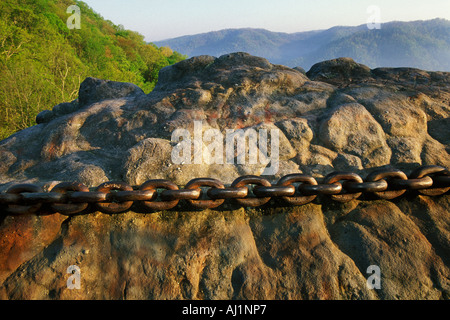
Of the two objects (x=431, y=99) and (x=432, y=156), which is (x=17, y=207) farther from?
(x=431, y=99)

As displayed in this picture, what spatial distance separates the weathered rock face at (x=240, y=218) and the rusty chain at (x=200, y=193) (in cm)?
16

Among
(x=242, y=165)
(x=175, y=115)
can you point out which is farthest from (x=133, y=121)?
(x=242, y=165)

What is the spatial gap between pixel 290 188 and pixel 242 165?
1.83 feet

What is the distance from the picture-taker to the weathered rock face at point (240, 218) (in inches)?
66.5

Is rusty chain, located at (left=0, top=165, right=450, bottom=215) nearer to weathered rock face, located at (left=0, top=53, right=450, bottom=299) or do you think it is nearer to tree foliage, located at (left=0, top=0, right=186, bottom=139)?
weathered rock face, located at (left=0, top=53, right=450, bottom=299)

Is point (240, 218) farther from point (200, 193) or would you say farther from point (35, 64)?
point (35, 64)

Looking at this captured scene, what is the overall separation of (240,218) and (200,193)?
337 mm

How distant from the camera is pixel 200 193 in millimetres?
1748

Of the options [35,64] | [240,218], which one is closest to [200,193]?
[240,218]

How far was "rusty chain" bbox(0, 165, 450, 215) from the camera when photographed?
66.4 inches

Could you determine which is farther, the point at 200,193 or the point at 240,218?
the point at 240,218

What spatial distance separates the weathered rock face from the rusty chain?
6.1 inches

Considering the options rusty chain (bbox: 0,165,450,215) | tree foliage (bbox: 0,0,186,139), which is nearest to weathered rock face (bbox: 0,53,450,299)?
rusty chain (bbox: 0,165,450,215)

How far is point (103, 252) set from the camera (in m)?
1.77
